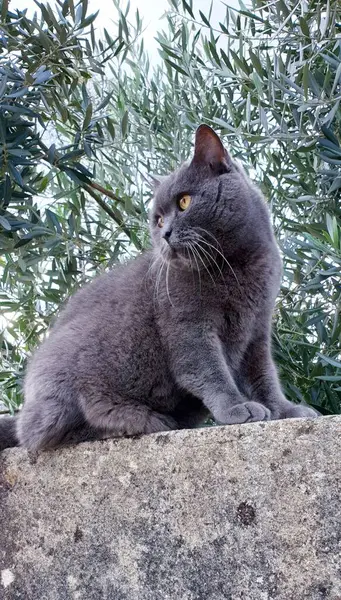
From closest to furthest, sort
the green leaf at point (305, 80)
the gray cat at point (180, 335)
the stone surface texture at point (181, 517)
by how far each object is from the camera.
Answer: the stone surface texture at point (181, 517) < the gray cat at point (180, 335) < the green leaf at point (305, 80)

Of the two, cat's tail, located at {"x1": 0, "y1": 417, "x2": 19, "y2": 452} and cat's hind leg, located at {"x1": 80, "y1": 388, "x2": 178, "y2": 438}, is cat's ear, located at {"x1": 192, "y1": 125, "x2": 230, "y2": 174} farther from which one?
cat's tail, located at {"x1": 0, "y1": 417, "x2": 19, "y2": 452}

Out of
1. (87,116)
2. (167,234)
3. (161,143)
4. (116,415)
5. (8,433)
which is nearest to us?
(116,415)

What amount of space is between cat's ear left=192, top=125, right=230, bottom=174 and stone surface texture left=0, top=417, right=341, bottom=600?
823 millimetres

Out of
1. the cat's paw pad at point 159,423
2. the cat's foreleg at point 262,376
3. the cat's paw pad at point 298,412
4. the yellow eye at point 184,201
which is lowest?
the cat's paw pad at point 298,412

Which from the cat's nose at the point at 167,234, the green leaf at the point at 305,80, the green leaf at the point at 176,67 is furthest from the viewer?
the green leaf at the point at 176,67

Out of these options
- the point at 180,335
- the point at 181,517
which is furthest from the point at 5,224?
the point at 181,517

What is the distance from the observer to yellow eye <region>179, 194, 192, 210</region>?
204cm

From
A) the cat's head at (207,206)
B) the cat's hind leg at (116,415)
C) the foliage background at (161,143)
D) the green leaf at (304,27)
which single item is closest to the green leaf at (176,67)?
the foliage background at (161,143)

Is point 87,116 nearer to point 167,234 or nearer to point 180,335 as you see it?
point 167,234

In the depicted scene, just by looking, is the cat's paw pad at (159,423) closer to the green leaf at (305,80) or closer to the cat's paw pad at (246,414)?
the cat's paw pad at (246,414)

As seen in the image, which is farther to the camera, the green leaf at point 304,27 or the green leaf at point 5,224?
the green leaf at point 5,224

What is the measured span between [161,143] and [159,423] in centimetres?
167

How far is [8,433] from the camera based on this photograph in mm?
2092

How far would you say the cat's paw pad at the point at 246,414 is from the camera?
1.70 metres
